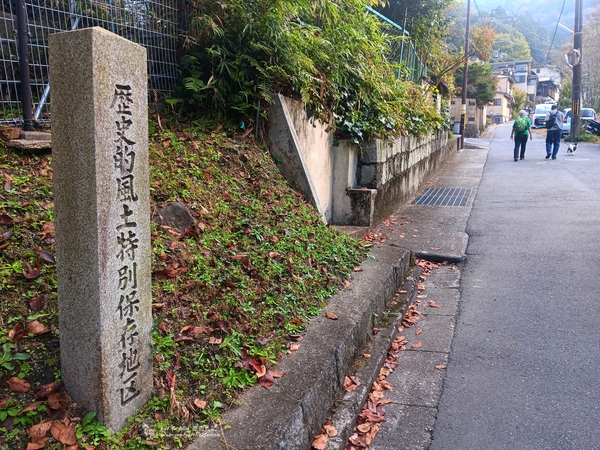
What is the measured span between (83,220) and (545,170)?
49.0ft

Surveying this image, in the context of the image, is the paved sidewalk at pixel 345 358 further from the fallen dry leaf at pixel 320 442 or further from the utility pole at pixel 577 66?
the utility pole at pixel 577 66

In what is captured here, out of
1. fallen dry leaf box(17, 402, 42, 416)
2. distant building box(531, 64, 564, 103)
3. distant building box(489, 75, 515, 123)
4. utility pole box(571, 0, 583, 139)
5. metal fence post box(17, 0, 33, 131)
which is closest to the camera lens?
fallen dry leaf box(17, 402, 42, 416)

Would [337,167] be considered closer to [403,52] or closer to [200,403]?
[200,403]

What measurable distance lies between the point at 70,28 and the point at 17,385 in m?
3.63

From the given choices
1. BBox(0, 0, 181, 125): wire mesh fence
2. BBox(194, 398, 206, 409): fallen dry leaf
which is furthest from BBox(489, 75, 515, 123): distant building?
BBox(194, 398, 206, 409): fallen dry leaf

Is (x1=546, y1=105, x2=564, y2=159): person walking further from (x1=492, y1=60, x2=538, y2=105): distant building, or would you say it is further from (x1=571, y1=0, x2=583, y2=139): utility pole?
(x1=492, y1=60, x2=538, y2=105): distant building

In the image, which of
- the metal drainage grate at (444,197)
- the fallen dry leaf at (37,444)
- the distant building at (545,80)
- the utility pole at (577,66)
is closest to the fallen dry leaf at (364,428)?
the fallen dry leaf at (37,444)

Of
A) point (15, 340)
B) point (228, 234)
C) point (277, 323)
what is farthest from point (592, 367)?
point (15, 340)

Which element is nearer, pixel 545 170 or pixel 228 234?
pixel 228 234

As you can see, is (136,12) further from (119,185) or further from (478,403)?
(478,403)

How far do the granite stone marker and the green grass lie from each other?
0.64 feet

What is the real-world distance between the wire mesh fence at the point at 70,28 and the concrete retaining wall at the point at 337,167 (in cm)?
135

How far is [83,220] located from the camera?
2.15 metres

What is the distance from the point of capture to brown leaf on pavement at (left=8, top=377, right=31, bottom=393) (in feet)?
7.50
